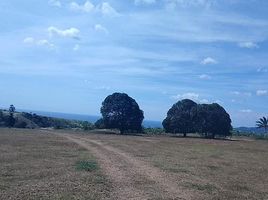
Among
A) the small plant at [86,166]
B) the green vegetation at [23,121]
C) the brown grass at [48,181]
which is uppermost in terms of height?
the green vegetation at [23,121]

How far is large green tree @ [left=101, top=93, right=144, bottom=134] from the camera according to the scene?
93.7 m

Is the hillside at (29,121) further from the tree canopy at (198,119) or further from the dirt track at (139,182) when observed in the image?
the dirt track at (139,182)

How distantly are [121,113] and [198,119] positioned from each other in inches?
580

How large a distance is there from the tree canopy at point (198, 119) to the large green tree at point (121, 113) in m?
6.58

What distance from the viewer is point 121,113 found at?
307ft

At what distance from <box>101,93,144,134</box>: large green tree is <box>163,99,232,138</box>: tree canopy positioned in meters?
6.58

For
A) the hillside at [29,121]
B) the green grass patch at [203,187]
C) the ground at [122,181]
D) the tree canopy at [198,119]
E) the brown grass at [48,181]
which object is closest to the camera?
the brown grass at [48,181]

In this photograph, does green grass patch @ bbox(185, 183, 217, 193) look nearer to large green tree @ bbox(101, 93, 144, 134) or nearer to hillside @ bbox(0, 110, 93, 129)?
large green tree @ bbox(101, 93, 144, 134)

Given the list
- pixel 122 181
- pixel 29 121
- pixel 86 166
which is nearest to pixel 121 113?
pixel 29 121

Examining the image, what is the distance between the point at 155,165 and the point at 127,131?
69998 millimetres

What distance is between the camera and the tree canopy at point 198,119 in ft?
301

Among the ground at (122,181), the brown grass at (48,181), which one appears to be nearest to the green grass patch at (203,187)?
the ground at (122,181)

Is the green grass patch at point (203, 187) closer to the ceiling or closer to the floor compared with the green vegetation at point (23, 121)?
closer to the floor

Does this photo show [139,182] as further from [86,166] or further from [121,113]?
[121,113]
